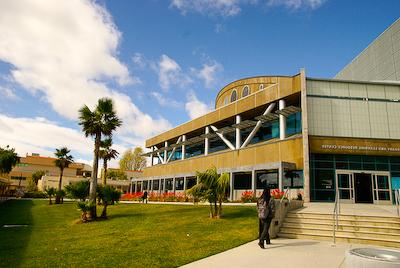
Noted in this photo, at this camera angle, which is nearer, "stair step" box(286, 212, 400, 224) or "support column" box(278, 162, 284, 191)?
"stair step" box(286, 212, 400, 224)

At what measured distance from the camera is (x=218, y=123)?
4072cm

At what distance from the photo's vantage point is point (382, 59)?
172 feet

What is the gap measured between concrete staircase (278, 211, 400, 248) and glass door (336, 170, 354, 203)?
13590mm

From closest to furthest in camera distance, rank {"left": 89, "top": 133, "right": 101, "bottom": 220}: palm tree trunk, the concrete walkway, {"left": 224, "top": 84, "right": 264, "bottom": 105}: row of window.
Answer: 1. the concrete walkway
2. {"left": 89, "top": 133, "right": 101, "bottom": 220}: palm tree trunk
3. {"left": 224, "top": 84, "right": 264, "bottom": 105}: row of window

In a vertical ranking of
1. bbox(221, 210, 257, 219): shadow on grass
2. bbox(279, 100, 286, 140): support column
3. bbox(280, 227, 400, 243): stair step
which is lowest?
bbox(280, 227, 400, 243): stair step

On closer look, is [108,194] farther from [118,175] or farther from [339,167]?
[118,175]

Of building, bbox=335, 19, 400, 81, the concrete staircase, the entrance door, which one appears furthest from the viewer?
building, bbox=335, 19, 400, 81

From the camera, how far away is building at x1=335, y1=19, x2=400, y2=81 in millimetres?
48625

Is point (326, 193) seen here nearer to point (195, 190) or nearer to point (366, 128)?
point (366, 128)

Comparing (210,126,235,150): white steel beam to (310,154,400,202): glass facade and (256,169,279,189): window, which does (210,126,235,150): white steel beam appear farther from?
(310,154,400,202): glass facade

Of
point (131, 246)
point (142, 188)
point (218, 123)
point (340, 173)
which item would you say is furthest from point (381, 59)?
point (131, 246)

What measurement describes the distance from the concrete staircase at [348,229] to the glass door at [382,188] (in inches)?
587

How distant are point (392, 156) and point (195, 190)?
738 inches

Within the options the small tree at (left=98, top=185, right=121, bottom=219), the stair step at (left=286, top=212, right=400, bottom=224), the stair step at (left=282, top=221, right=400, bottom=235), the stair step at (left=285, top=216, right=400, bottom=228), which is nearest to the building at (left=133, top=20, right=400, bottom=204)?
the stair step at (left=286, top=212, right=400, bottom=224)
